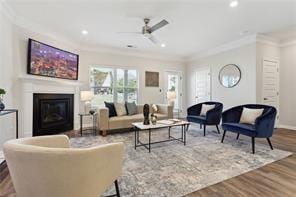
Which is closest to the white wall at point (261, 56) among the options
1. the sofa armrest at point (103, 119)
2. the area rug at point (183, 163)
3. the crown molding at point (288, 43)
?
the crown molding at point (288, 43)

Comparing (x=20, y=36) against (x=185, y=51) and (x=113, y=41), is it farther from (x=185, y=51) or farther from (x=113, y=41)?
(x=185, y=51)

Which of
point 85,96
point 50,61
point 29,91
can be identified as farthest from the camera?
point 85,96

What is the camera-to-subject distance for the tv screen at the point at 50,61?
3.79m

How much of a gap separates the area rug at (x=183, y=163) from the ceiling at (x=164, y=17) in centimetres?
262

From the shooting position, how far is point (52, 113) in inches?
177

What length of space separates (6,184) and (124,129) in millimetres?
3137

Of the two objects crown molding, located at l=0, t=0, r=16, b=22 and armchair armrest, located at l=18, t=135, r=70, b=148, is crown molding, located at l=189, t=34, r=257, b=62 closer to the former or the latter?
armchair armrest, located at l=18, t=135, r=70, b=148

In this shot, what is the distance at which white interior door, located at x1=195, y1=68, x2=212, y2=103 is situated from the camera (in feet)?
20.6

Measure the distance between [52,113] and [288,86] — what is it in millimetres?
6780

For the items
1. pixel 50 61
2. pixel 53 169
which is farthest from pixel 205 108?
pixel 53 169

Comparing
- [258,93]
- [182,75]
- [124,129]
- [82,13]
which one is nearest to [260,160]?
[258,93]

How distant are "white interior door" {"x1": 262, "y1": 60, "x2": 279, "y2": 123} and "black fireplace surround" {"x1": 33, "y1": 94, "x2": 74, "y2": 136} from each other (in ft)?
18.3

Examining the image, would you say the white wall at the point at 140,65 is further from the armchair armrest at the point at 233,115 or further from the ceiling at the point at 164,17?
the armchair armrest at the point at 233,115

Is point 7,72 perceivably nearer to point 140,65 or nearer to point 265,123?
point 140,65
